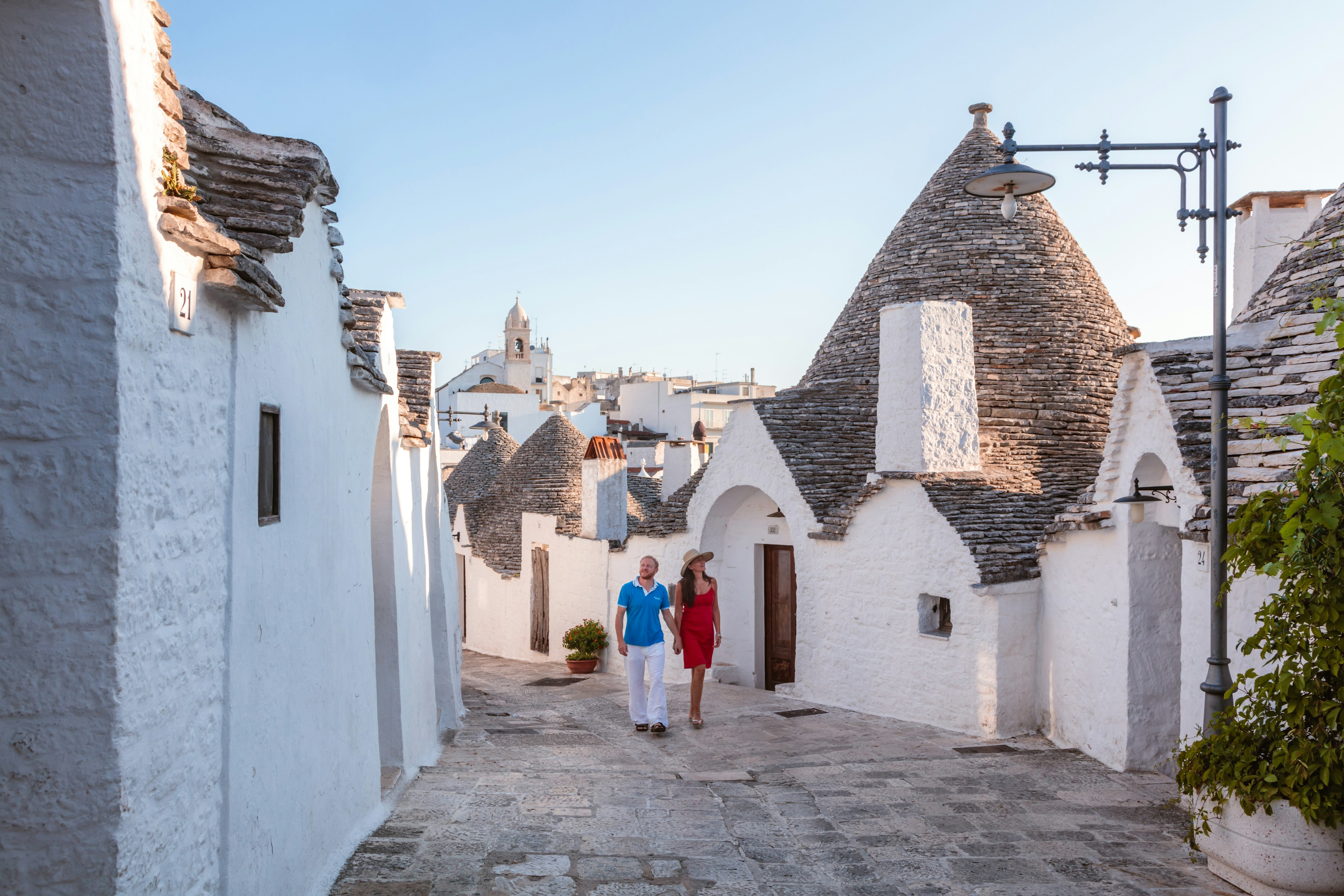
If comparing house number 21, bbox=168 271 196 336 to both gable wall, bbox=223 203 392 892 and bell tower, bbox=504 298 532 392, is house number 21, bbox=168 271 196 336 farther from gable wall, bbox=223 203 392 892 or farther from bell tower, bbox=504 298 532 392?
bell tower, bbox=504 298 532 392

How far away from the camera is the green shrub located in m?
17.3

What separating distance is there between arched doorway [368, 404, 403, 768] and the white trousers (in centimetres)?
204

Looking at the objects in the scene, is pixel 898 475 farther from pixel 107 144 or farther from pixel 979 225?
pixel 107 144

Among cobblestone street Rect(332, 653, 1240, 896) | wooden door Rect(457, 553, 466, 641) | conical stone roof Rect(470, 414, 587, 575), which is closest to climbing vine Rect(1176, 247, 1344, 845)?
cobblestone street Rect(332, 653, 1240, 896)

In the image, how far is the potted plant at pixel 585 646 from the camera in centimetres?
1722

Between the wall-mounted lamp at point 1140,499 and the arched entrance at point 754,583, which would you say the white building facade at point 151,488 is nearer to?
the wall-mounted lamp at point 1140,499

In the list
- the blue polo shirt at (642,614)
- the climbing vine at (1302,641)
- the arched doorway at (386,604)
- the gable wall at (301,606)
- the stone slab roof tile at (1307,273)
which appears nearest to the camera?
the gable wall at (301,606)

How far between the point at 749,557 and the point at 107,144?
12.2 m

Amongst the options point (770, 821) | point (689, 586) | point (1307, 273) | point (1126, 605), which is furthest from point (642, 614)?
point (1307, 273)

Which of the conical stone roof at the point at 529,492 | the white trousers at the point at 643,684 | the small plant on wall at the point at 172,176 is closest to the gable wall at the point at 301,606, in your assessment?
the small plant on wall at the point at 172,176

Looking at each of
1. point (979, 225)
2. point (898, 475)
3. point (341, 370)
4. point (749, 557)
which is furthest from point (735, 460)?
point (341, 370)

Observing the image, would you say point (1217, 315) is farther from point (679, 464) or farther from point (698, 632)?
point (679, 464)

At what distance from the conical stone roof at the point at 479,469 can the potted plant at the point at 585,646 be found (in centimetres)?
871

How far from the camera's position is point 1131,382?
8547mm
